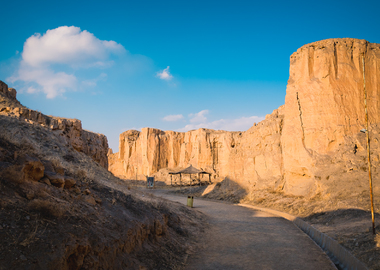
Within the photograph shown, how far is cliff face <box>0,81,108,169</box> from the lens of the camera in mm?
22312

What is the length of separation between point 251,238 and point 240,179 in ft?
57.7

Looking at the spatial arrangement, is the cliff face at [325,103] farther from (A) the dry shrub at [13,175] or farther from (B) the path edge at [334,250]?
(A) the dry shrub at [13,175]

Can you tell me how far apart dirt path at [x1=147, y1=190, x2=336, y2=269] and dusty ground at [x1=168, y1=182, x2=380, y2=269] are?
2.79 ft

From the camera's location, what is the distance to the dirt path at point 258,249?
6.89 m

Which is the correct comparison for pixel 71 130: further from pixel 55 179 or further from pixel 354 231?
pixel 354 231

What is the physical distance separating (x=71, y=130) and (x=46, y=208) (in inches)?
1471

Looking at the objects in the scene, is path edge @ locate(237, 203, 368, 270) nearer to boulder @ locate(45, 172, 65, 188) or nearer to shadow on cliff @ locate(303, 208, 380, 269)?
shadow on cliff @ locate(303, 208, 380, 269)

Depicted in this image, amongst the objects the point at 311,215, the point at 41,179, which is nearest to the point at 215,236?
the point at 311,215

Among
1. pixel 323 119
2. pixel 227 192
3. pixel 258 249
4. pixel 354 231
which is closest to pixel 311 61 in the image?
pixel 323 119

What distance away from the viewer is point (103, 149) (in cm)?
5222

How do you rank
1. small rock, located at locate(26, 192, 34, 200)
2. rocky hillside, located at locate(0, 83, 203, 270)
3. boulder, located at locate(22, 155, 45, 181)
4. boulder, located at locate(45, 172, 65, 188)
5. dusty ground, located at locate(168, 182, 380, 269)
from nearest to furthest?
1. rocky hillside, located at locate(0, 83, 203, 270)
2. small rock, located at locate(26, 192, 34, 200)
3. boulder, located at locate(22, 155, 45, 181)
4. boulder, located at locate(45, 172, 65, 188)
5. dusty ground, located at locate(168, 182, 380, 269)

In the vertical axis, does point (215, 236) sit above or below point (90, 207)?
below

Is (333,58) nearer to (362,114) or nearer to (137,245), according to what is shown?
(362,114)

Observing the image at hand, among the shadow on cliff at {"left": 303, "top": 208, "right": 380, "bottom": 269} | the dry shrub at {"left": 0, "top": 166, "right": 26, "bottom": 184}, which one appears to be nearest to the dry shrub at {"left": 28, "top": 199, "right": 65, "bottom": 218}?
the dry shrub at {"left": 0, "top": 166, "right": 26, "bottom": 184}
